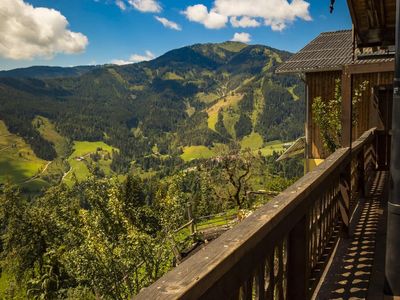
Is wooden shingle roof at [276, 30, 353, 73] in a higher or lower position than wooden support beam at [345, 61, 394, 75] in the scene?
higher

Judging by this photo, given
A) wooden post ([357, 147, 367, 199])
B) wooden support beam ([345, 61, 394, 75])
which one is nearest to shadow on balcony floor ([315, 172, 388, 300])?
Answer: wooden post ([357, 147, 367, 199])

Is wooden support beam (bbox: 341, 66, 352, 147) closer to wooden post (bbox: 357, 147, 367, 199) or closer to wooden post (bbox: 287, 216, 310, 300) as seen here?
wooden post (bbox: 357, 147, 367, 199)

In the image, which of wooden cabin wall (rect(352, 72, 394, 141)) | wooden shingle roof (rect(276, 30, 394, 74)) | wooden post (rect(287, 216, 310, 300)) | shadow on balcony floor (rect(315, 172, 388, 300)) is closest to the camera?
wooden post (rect(287, 216, 310, 300))

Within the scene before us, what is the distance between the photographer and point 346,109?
5508 mm

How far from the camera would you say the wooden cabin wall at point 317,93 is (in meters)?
16.4

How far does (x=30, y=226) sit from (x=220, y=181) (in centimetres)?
1668

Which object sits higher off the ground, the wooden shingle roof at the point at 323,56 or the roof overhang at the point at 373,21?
the wooden shingle roof at the point at 323,56

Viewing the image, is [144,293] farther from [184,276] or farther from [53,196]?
[53,196]

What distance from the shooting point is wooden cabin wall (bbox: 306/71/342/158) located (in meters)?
16.4

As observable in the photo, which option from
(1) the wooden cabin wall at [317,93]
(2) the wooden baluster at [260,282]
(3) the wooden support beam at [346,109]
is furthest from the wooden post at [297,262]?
(1) the wooden cabin wall at [317,93]

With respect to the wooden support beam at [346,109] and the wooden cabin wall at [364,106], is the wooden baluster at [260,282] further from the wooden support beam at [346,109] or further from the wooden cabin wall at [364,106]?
the wooden cabin wall at [364,106]

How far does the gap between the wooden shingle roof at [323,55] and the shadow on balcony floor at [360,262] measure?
10.7m

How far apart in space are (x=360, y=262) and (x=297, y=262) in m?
2.20

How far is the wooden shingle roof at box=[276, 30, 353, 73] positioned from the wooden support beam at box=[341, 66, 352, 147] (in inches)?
418
